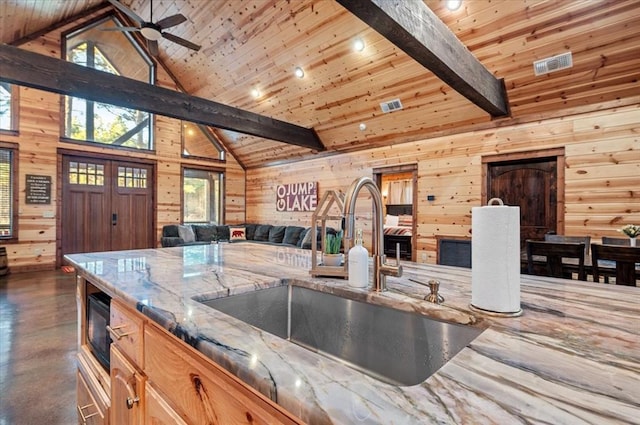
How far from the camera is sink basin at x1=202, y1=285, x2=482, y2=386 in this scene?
909mm

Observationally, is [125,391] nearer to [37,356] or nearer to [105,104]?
[37,356]

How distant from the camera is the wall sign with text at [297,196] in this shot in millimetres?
6961

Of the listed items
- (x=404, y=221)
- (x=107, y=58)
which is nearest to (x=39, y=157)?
(x=107, y=58)

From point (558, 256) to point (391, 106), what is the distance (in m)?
3.25

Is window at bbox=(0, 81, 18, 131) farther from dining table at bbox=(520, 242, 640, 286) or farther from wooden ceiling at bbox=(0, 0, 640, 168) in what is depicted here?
dining table at bbox=(520, 242, 640, 286)

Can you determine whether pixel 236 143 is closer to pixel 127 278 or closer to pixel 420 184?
pixel 420 184

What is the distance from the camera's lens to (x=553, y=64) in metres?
3.55

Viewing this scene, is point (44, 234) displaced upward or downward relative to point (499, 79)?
downward

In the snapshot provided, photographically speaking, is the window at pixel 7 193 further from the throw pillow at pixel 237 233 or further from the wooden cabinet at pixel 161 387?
the wooden cabinet at pixel 161 387

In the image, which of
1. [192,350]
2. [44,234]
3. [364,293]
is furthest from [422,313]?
[44,234]

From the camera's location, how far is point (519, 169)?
15.2 feet

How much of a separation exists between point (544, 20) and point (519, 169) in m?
2.06

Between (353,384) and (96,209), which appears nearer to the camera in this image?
(353,384)

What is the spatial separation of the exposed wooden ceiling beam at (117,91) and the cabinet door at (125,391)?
3.87 meters
